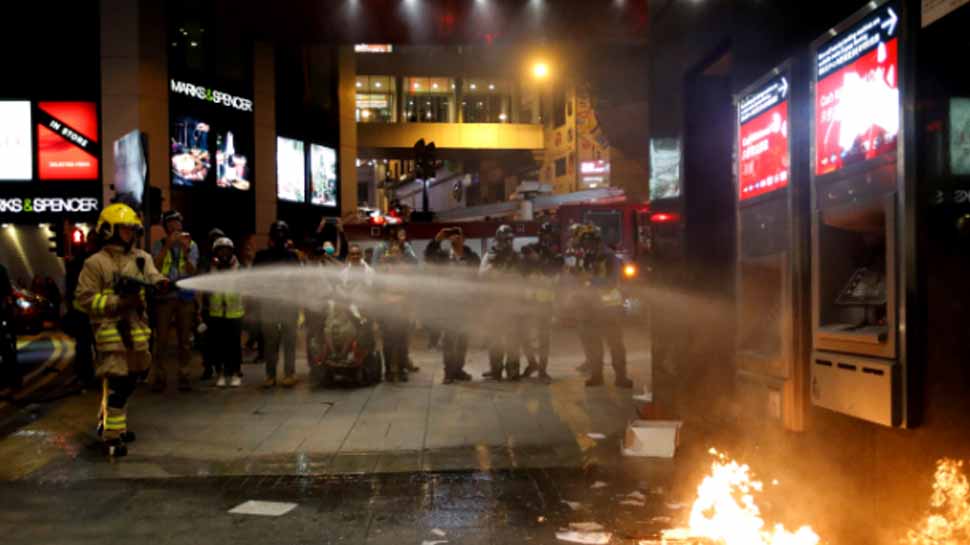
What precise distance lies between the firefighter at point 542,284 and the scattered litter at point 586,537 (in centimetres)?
572

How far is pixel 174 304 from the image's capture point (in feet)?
34.1

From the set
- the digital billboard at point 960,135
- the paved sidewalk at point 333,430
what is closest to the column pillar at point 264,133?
the paved sidewalk at point 333,430

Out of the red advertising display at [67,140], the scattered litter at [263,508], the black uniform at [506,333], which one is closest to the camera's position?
the scattered litter at [263,508]

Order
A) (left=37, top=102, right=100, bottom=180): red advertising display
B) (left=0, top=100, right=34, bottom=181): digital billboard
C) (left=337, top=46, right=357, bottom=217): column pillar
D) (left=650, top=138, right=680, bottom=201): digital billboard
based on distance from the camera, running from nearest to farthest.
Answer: (left=650, top=138, right=680, bottom=201): digital billboard → (left=37, top=102, right=100, bottom=180): red advertising display → (left=0, top=100, right=34, bottom=181): digital billboard → (left=337, top=46, right=357, bottom=217): column pillar

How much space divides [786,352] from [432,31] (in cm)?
1135

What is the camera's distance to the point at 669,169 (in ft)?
25.5

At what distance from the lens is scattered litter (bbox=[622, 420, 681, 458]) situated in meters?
6.88

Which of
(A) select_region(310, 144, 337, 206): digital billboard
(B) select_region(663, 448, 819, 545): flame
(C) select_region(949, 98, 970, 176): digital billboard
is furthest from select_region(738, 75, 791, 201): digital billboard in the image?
(A) select_region(310, 144, 337, 206): digital billboard

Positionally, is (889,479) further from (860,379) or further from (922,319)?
(922,319)

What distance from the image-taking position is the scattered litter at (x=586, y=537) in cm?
492

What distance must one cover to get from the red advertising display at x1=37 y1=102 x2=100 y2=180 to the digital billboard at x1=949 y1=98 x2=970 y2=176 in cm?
2112

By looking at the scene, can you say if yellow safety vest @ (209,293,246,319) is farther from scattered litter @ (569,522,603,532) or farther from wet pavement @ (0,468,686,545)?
scattered litter @ (569,522,603,532)

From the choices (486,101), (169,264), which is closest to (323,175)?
(169,264)

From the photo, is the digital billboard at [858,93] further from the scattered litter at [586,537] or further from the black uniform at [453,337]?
the black uniform at [453,337]
